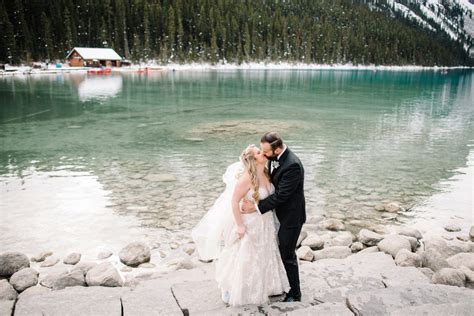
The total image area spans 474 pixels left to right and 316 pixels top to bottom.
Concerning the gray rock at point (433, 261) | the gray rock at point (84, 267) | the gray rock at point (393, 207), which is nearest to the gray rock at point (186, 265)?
the gray rock at point (84, 267)

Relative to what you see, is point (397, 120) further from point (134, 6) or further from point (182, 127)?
point (134, 6)

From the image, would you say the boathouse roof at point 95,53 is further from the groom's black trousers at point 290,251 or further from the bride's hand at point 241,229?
the groom's black trousers at point 290,251

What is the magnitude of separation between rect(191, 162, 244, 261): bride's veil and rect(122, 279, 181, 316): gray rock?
32.4 inches

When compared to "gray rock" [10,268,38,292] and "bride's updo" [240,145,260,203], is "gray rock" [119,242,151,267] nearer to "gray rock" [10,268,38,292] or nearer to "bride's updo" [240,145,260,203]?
"gray rock" [10,268,38,292]

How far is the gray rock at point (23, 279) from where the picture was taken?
681cm

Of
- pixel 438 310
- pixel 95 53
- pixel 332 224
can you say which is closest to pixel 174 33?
pixel 95 53

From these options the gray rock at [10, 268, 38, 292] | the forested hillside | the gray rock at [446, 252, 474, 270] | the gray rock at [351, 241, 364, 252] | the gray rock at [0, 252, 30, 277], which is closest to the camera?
the gray rock at [10, 268, 38, 292]

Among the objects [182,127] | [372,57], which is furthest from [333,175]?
[372,57]

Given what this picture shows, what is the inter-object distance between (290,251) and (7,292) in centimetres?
485

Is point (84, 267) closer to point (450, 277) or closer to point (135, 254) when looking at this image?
point (135, 254)

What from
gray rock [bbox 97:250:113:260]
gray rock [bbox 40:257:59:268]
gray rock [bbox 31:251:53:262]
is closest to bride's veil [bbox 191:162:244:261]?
gray rock [bbox 97:250:113:260]

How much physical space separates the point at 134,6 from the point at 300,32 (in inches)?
2640

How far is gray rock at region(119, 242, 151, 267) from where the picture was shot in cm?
810

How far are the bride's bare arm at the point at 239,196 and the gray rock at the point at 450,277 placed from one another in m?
3.50
